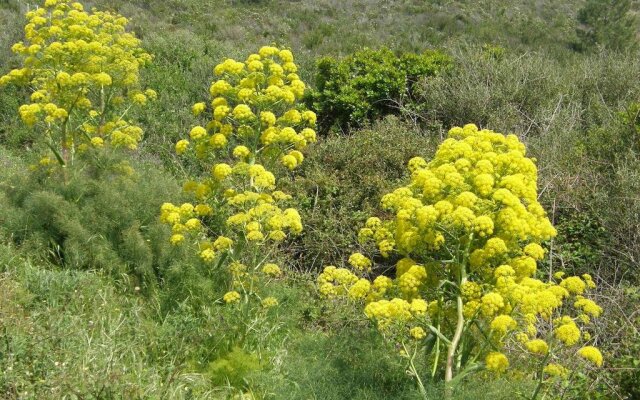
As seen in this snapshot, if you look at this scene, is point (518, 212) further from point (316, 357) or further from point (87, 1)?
point (87, 1)

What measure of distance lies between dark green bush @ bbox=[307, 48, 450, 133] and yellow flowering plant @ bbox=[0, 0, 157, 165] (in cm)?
373

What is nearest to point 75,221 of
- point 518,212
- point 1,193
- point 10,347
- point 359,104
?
point 1,193

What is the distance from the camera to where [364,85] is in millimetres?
10617

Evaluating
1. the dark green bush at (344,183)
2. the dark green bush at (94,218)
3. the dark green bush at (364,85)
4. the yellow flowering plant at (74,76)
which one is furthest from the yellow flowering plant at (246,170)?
the dark green bush at (364,85)

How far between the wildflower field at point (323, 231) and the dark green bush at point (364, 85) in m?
0.04

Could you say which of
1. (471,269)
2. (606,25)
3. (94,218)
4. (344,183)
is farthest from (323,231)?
(606,25)

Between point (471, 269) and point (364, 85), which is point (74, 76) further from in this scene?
point (364, 85)

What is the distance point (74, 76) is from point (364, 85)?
5.12 metres

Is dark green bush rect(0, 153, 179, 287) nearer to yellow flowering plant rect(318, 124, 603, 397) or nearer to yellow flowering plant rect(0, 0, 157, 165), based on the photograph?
yellow flowering plant rect(0, 0, 157, 165)

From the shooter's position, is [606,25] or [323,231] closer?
[323,231]

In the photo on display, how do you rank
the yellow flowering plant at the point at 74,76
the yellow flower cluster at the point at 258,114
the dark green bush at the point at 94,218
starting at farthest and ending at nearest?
the yellow flowering plant at the point at 74,76, the dark green bush at the point at 94,218, the yellow flower cluster at the point at 258,114

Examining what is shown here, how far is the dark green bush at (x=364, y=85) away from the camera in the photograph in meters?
10.5

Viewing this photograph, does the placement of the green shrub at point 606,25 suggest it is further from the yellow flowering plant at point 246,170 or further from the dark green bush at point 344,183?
the yellow flowering plant at point 246,170

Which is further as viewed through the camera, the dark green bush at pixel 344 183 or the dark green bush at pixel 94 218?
the dark green bush at pixel 344 183
